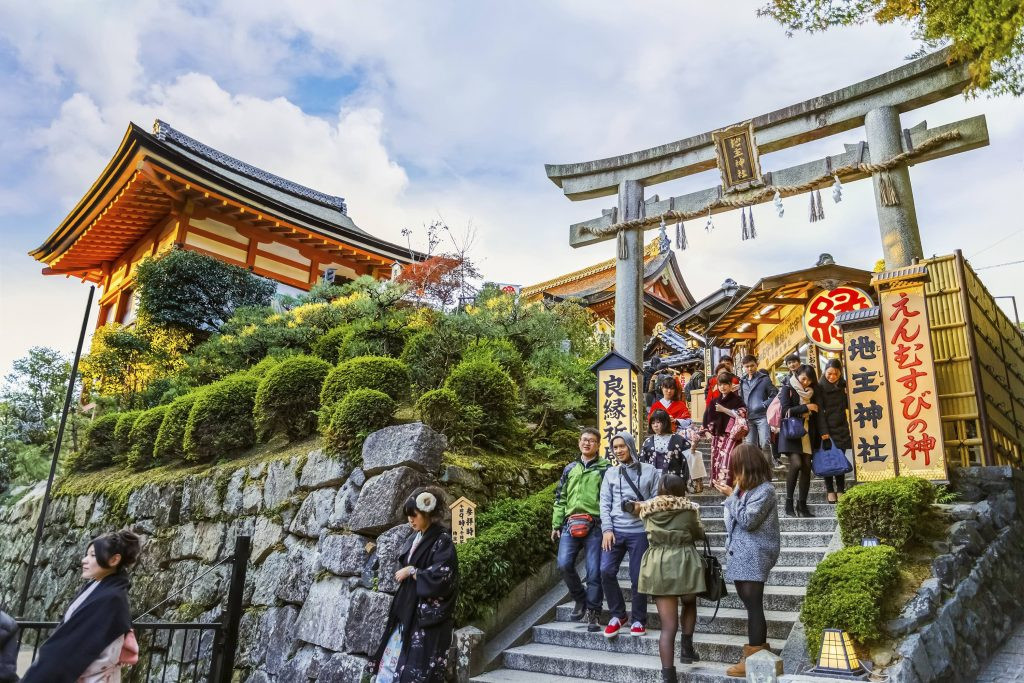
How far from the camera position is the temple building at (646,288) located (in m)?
22.9

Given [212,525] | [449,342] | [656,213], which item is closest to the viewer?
[212,525]

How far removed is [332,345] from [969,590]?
9673mm

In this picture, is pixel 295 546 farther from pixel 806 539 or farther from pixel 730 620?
pixel 806 539

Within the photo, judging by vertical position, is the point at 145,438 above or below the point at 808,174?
below

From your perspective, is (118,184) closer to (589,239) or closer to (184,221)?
(184,221)

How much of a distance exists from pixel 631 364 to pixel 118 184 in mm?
15922

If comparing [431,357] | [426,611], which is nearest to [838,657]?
[426,611]

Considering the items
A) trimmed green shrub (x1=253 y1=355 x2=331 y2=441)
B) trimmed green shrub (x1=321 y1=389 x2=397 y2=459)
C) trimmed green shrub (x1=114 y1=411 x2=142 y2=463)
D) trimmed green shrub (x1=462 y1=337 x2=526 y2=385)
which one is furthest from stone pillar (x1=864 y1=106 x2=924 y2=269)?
trimmed green shrub (x1=114 y1=411 x2=142 y2=463)

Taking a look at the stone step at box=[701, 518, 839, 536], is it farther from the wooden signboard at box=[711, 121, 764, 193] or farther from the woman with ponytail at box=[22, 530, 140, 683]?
the wooden signboard at box=[711, 121, 764, 193]

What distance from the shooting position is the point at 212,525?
934 centimetres

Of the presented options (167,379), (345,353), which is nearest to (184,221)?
(167,379)

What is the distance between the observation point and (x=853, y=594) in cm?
475

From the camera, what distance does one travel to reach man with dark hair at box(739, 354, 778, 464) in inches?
357

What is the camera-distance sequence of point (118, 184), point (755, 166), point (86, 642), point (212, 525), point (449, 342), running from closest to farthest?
point (86, 642) < point (212, 525) < point (449, 342) < point (755, 166) < point (118, 184)
